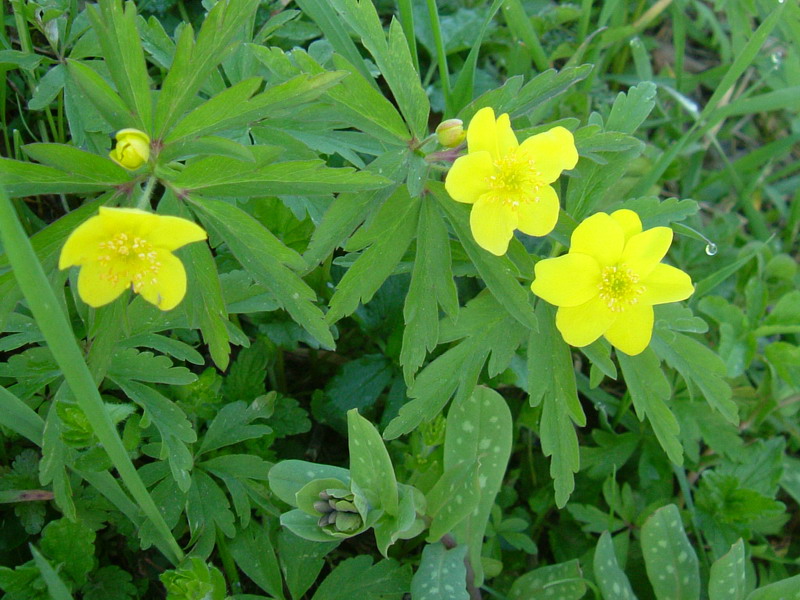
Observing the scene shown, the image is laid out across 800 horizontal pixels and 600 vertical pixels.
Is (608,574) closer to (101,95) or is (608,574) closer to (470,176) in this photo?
(470,176)

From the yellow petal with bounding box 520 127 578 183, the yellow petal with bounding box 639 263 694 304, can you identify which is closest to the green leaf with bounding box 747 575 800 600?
the yellow petal with bounding box 639 263 694 304

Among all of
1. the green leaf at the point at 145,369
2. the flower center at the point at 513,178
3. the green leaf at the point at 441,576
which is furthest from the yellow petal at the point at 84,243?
the green leaf at the point at 441,576

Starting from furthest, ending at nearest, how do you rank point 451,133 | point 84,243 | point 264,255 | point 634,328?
point 634,328, point 451,133, point 264,255, point 84,243

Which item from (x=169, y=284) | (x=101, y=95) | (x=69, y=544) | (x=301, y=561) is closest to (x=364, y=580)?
(x=301, y=561)

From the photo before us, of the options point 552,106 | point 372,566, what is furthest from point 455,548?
point 552,106

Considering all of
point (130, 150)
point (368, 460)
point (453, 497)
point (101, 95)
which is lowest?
point (453, 497)

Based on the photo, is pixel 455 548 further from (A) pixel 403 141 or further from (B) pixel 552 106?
(B) pixel 552 106

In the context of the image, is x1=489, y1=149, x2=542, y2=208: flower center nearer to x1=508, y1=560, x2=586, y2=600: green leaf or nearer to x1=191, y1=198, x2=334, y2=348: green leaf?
x1=191, y1=198, x2=334, y2=348: green leaf
